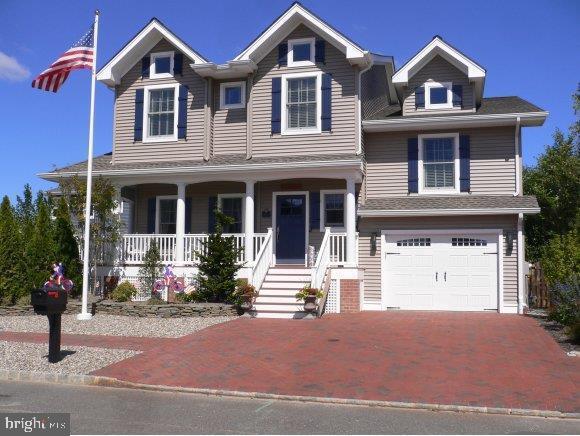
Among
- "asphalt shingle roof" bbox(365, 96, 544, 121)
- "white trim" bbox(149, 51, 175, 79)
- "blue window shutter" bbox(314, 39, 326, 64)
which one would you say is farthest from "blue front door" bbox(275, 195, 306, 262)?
"white trim" bbox(149, 51, 175, 79)

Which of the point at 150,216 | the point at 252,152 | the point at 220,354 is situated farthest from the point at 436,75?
the point at 220,354

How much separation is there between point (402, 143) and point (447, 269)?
417 centimetres

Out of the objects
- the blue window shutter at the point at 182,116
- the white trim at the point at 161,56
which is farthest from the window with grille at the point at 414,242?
the white trim at the point at 161,56

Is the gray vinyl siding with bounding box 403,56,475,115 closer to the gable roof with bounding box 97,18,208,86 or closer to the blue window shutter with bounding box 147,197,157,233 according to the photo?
the gable roof with bounding box 97,18,208,86

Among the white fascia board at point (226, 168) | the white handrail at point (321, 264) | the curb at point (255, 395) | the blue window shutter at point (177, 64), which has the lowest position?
the curb at point (255, 395)

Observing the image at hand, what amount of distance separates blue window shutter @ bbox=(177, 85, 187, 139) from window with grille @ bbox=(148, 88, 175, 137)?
0.29 m

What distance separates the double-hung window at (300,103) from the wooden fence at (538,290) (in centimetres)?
843

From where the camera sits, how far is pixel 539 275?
1923cm

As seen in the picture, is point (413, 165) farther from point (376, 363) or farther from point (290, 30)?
point (376, 363)

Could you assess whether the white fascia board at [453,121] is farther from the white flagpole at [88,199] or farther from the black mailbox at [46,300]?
the black mailbox at [46,300]

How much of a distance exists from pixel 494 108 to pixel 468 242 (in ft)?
14.3

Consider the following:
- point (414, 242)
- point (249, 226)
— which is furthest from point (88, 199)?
point (414, 242)

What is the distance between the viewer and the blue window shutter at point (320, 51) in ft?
61.1

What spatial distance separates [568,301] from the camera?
1337 cm
